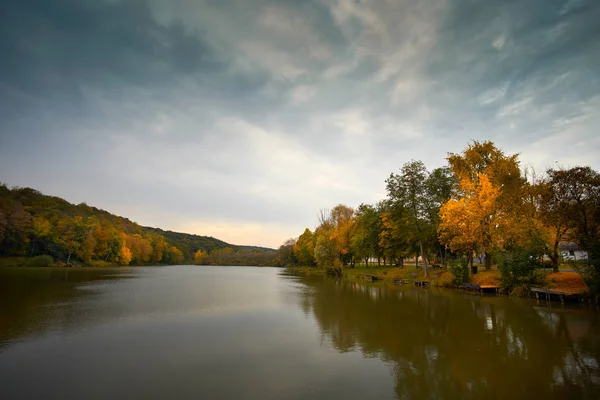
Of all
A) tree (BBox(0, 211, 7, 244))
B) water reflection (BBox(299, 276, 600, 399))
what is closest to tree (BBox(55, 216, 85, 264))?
tree (BBox(0, 211, 7, 244))

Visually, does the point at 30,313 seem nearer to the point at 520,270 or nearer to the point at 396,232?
the point at 520,270

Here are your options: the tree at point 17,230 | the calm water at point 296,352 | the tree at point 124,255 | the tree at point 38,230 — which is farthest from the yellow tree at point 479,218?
the tree at point 124,255

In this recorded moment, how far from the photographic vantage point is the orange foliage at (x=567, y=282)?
867 inches

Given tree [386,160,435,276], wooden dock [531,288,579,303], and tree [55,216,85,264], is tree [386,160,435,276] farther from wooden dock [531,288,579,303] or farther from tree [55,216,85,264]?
tree [55,216,85,264]

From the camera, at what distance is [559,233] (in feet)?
83.3

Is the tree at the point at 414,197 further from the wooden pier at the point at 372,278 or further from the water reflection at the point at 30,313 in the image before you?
the water reflection at the point at 30,313

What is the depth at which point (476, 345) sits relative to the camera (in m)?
11.9

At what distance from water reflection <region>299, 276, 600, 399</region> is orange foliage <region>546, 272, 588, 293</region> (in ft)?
10.7

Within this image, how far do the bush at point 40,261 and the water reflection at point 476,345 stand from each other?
226 ft

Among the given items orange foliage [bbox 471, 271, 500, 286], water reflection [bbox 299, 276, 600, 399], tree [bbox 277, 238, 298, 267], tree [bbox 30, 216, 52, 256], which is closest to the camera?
water reflection [bbox 299, 276, 600, 399]

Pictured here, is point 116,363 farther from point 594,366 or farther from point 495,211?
point 495,211

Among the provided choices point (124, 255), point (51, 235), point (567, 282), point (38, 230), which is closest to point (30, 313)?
point (567, 282)

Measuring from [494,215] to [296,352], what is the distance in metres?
27.1

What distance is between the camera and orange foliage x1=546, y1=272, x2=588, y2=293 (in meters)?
22.0
